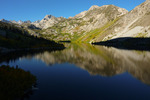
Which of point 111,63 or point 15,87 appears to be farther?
point 111,63

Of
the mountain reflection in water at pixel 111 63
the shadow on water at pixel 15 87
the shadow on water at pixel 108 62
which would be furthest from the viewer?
the shadow on water at pixel 108 62

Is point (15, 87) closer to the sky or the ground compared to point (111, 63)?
closer to the sky

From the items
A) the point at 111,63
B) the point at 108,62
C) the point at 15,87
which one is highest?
the point at 15,87

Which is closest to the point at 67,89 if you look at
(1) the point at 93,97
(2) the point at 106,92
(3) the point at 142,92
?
(1) the point at 93,97

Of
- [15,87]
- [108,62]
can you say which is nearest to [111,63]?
[108,62]

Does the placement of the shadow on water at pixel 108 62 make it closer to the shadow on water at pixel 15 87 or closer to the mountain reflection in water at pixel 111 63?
the mountain reflection in water at pixel 111 63

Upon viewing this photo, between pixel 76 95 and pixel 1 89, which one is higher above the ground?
pixel 1 89

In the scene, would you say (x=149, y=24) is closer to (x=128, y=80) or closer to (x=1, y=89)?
(x=128, y=80)

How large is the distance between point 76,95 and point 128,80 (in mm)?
18380

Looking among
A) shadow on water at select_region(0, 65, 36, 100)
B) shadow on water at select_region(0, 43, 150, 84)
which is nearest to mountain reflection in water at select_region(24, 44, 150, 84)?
shadow on water at select_region(0, 43, 150, 84)

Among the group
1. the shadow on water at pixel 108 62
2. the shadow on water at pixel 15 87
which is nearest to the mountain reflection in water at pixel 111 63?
the shadow on water at pixel 108 62

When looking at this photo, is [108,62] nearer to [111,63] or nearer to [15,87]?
[111,63]

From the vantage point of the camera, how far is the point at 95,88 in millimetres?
28062

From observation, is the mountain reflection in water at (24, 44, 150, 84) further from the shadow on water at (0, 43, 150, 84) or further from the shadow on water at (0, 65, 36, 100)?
the shadow on water at (0, 65, 36, 100)
